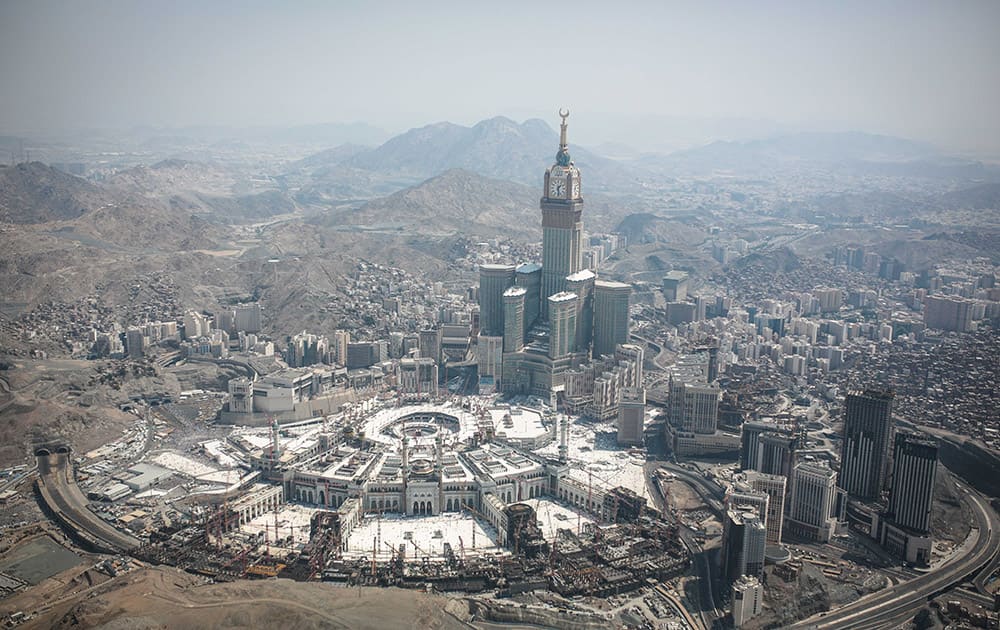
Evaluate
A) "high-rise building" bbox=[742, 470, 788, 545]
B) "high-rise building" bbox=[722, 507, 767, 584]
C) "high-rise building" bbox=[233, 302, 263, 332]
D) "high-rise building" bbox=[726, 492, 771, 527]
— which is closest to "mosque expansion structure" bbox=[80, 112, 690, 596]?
"high-rise building" bbox=[722, 507, 767, 584]

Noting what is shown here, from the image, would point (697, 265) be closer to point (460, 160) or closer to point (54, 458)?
point (54, 458)

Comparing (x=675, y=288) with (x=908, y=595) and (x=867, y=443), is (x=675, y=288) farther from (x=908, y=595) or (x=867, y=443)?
(x=908, y=595)

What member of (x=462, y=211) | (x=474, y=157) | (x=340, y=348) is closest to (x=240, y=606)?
(x=340, y=348)

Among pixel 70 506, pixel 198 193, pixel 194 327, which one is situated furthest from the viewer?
pixel 198 193

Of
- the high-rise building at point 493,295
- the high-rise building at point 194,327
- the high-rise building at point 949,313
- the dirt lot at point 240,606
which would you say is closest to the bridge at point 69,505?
the dirt lot at point 240,606

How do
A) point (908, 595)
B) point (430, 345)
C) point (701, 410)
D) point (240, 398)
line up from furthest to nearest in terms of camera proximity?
point (430, 345), point (240, 398), point (701, 410), point (908, 595)

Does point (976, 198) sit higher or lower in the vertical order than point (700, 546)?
higher
